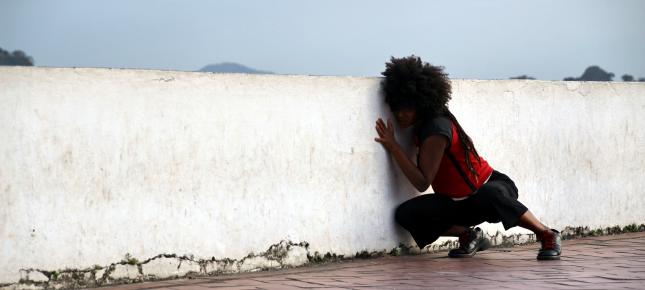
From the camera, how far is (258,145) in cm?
596

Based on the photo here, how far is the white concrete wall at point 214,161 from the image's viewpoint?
5098 millimetres

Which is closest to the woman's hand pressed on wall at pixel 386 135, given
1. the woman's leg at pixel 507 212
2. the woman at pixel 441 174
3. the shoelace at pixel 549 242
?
the woman at pixel 441 174

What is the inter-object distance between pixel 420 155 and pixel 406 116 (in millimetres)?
276

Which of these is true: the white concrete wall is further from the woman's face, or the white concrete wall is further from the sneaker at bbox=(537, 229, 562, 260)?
the sneaker at bbox=(537, 229, 562, 260)

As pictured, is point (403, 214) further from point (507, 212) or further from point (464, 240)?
point (507, 212)

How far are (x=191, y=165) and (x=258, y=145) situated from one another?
18.8 inches

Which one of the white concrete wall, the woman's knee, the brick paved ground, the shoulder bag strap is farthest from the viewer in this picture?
the woman's knee

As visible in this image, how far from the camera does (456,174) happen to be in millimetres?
6445

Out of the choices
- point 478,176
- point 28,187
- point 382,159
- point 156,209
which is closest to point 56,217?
point 28,187

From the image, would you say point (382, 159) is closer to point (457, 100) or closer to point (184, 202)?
point (457, 100)

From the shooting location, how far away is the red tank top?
21.1 feet

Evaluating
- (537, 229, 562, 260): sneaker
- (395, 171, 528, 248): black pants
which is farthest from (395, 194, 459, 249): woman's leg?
(537, 229, 562, 260): sneaker

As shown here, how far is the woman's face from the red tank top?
255 mm

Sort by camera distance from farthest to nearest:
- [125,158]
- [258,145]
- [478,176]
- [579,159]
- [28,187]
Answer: [579,159], [478,176], [258,145], [125,158], [28,187]
